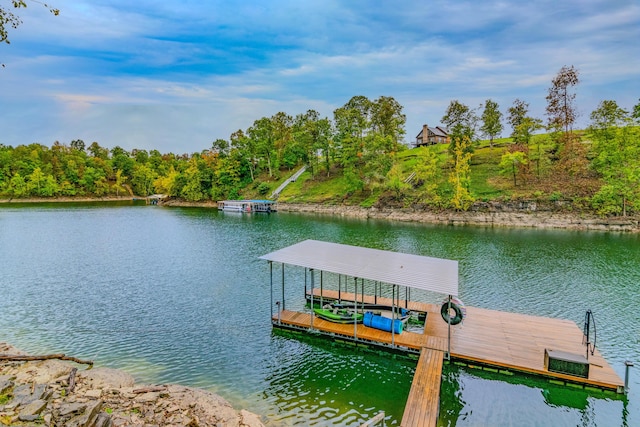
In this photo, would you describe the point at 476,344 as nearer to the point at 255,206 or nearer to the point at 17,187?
the point at 255,206

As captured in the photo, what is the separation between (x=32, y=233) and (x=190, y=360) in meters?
47.1

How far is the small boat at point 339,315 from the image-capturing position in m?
18.7

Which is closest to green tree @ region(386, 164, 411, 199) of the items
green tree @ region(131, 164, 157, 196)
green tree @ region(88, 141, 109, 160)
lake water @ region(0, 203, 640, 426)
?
lake water @ region(0, 203, 640, 426)

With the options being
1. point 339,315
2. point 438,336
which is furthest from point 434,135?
point 438,336

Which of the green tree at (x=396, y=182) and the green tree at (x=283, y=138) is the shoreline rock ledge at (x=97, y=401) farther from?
the green tree at (x=283, y=138)

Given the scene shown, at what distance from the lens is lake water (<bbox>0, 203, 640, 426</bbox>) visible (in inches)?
519

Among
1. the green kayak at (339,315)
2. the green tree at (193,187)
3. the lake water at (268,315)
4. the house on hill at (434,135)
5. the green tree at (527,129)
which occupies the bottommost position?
the lake water at (268,315)

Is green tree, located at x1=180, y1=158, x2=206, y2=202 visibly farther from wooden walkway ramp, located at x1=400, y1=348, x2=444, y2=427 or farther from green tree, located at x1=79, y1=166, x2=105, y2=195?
wooden walkway ramp, located at x1=400, y1=348, x2=444, y2=427

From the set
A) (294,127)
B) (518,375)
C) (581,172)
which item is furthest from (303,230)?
(294,127)

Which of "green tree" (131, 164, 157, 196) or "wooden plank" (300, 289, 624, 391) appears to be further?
"green tree" (131, 164, 157, 196)

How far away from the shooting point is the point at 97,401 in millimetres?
10312

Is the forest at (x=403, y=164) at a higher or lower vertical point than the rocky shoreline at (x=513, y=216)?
higher

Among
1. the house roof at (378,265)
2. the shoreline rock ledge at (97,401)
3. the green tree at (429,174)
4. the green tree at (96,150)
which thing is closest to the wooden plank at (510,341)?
the house roof at (378,265)

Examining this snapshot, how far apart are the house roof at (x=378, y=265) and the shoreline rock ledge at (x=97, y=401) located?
292 inches
